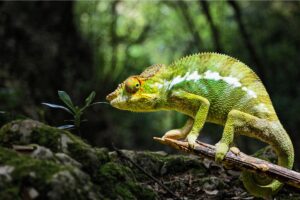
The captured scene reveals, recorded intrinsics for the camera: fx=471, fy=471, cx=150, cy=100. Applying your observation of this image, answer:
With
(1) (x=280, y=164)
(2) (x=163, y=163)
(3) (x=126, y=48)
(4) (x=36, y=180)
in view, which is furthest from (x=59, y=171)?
(3) (x=126, y=48)

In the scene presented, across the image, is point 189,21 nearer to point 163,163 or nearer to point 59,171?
point 163,163

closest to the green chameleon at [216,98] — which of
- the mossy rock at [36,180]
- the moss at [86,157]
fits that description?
the moss at [86,157]

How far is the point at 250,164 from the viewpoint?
106 inches

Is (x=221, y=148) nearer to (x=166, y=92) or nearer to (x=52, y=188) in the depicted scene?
(x=166, y=92)

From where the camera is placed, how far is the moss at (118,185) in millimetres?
2510

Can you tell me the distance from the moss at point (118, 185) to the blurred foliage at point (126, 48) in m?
3.77

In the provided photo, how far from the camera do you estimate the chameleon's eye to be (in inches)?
117

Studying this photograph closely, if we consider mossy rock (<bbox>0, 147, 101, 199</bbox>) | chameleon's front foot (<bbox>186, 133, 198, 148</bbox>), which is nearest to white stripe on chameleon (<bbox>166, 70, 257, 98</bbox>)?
chameleon's front foot (<bbox>186, 133, 198, 148</bbox>)

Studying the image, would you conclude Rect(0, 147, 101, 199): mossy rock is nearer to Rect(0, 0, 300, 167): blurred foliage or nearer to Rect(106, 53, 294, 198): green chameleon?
Rect(106, 53, 294, 198): green chameleon

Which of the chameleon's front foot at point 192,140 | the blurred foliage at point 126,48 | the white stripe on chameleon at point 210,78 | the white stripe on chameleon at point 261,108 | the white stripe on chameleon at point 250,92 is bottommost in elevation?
the blurred foliage at point 126,48

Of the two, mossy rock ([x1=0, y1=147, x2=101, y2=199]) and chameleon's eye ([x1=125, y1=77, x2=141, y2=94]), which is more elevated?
chameleon's eye ([x1=125, y1=77, x2=141, y2=94])

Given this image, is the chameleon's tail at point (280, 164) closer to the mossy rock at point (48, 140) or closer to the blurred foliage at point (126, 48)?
the mossy rock at point (48, 140)

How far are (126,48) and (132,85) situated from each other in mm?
6832

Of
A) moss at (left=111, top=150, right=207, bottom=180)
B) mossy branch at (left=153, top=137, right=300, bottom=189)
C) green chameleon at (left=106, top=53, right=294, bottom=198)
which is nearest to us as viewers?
mossy branch at (left=153, top=137, right=300, bottom=189)
